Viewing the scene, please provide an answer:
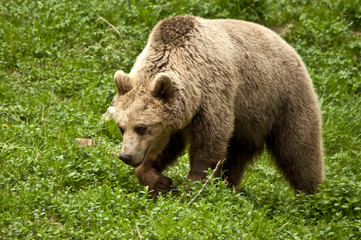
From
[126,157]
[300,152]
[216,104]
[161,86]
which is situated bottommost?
[300,152]

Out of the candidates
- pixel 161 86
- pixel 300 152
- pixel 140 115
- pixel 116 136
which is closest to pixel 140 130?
pixel 140 115

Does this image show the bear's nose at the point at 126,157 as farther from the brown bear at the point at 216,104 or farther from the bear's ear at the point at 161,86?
the bear's ear at the point at 161,86

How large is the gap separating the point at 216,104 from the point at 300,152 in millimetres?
1545

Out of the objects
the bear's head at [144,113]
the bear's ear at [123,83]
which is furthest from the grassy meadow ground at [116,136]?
the bear's ear at [123,83]

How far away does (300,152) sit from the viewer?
6.84 m

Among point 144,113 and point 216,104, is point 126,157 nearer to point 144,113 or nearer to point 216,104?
point 144,113

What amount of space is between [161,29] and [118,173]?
1.75 metres

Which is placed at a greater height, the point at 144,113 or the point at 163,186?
the point at 144,113

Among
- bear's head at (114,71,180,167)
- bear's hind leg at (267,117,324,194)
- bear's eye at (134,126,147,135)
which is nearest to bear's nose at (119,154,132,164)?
bear's head at (114,71,180,167)

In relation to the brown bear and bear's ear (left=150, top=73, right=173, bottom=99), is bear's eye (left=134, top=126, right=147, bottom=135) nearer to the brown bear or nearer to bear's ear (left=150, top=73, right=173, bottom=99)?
the brown bear

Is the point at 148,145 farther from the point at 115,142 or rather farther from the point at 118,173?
the point at 115,142

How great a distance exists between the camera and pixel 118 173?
21.0 feet

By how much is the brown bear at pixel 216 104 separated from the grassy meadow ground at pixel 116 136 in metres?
0.39

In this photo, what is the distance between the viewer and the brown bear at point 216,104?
580 cm
